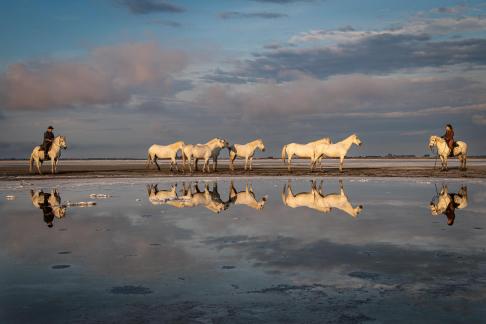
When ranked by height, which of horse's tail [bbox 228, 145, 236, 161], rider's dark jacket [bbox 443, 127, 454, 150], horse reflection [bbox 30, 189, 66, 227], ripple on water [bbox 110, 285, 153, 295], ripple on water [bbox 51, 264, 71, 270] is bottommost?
ripple on water [bbox 110, 285, 153, 295]

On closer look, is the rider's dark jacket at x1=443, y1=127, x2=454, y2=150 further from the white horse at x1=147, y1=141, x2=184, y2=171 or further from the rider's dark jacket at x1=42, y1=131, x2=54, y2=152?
the rider's dark jacket at x1=42, y1=131, x2=54, y2=152

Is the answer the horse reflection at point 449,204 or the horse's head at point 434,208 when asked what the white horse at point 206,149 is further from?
the horse's head at point 434,208

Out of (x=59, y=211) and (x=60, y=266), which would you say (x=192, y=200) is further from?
(x=60, y=266)

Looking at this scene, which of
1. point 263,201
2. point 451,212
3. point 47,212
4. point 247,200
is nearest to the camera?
point 451,212

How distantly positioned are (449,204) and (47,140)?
25171mm

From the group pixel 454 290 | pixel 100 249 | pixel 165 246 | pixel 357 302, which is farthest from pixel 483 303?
pixel 100 249

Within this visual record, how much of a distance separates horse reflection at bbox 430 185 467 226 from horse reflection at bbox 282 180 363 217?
2.10 metres

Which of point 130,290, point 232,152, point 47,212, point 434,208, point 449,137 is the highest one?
point 449,137

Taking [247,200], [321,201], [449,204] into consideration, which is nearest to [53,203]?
[247,200]

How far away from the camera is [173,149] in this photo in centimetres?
3612

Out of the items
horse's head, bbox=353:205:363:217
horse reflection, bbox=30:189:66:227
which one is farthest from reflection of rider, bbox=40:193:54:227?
horse's head, bbox=353:205:363:217

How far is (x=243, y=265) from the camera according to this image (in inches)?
267

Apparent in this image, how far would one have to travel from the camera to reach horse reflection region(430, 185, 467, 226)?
12.0 meters

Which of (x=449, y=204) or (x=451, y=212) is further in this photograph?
(x=449, y=204)
